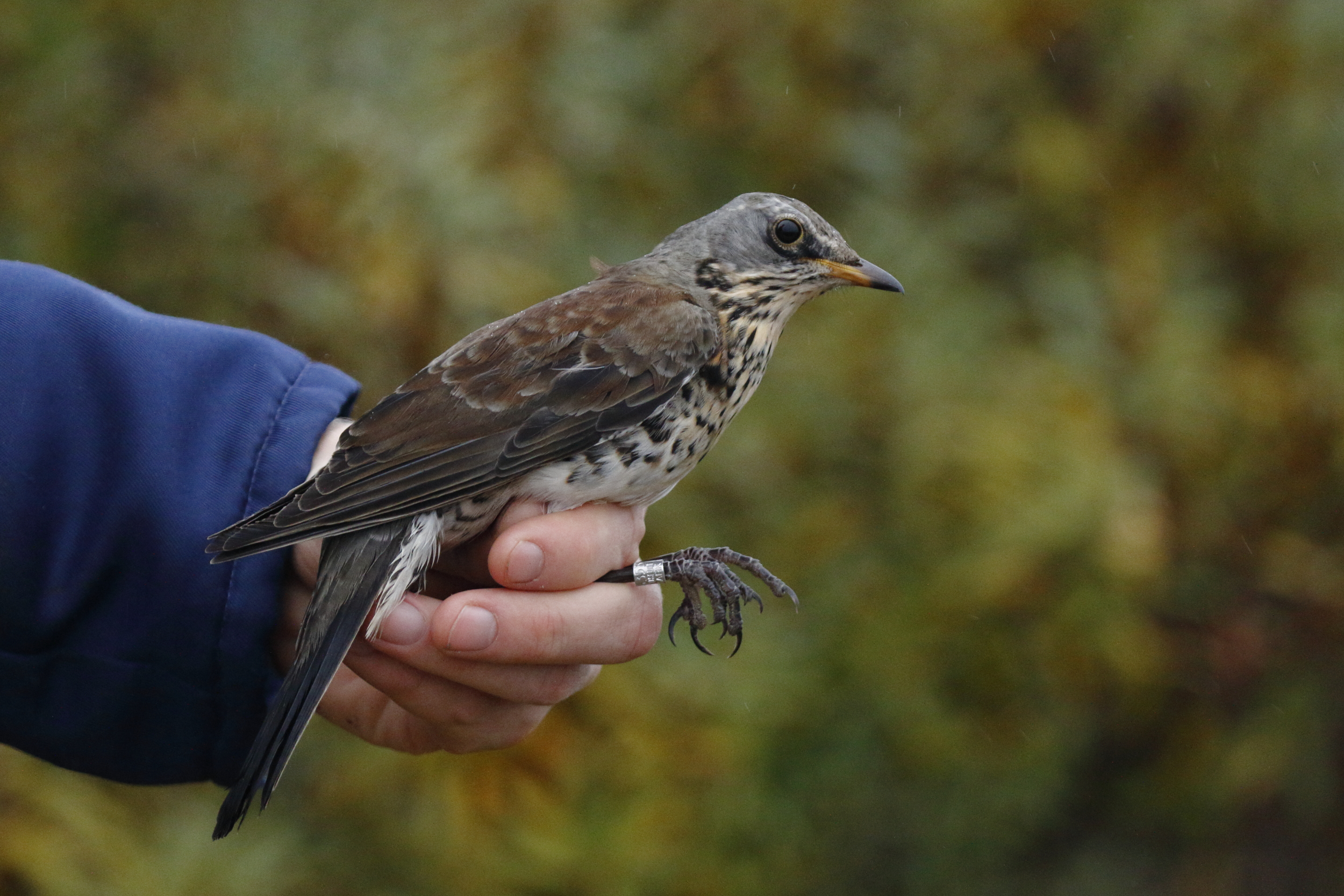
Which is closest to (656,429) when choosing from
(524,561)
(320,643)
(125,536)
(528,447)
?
(528,447)

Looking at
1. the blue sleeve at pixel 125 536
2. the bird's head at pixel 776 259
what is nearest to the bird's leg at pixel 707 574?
the bird's head at pixel 776 259

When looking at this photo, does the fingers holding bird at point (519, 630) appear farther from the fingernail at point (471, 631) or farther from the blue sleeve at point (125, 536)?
the blue sleeve at point (125, 536)

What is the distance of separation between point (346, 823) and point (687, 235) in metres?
1.81

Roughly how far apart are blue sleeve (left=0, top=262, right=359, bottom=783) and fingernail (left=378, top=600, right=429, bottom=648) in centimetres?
32

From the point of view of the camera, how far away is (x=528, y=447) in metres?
2.71

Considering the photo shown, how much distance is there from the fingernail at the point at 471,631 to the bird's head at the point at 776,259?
963mm

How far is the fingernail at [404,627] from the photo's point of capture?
2645 millimetres

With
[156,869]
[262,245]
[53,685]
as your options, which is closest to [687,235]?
[262,245]

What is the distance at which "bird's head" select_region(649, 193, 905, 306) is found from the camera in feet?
10.2

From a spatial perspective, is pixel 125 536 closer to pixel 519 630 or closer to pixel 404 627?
pixel 404 627

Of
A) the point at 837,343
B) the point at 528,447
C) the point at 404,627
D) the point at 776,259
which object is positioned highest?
the point at 776,259

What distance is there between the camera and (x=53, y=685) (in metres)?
2.79

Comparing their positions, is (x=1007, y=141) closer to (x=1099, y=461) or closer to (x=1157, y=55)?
(x=1157, y=55)

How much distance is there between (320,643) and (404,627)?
0.70 ft
